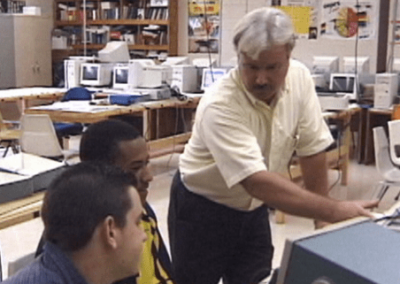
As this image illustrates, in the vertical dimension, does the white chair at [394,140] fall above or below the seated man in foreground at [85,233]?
below

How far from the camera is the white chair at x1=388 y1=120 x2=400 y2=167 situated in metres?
4.55

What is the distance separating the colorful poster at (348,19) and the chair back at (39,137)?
4.33m

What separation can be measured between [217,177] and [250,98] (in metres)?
0.26

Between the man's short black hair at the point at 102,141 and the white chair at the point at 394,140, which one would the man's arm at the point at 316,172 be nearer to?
the man's short black hair at the point at 102,141

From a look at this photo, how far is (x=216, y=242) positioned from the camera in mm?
1864

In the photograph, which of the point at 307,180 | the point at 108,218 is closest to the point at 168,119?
the point at 307,180

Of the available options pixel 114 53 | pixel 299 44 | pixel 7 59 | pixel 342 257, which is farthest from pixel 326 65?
pixel 342 257

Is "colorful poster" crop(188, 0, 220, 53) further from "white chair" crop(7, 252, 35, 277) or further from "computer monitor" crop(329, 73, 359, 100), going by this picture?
"white chair" crop(7, 252, 35, 277)

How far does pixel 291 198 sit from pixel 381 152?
11.1 feet

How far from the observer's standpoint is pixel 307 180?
6.31 ft

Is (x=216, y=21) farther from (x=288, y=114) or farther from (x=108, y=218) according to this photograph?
(x=108, y=218)

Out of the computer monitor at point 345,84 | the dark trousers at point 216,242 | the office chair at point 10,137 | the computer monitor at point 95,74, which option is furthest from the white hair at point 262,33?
the computer monitor at point 95,74

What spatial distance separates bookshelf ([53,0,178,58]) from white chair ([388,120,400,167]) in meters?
4.92

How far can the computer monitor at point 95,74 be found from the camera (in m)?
7.54
